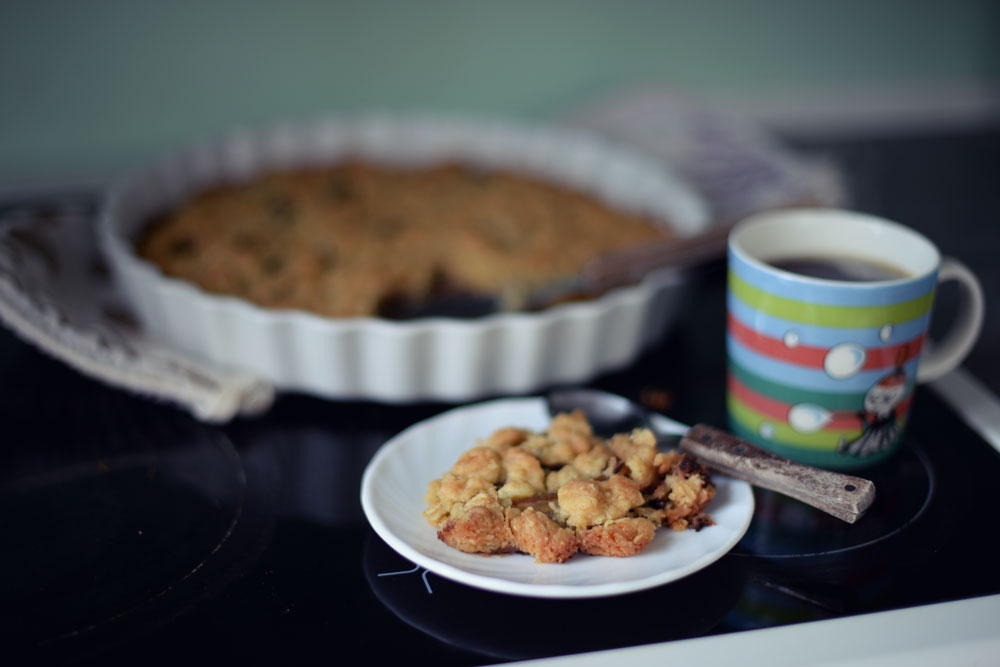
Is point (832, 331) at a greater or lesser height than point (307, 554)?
greater

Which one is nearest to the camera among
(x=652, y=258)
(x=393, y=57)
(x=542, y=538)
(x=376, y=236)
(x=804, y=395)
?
(x=542, y=538)

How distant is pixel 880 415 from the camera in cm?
66

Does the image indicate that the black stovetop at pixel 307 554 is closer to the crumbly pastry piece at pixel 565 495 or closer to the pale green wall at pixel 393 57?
the crumbly pastry piece at pixel 565 495

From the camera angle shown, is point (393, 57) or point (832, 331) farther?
point (393, 57)

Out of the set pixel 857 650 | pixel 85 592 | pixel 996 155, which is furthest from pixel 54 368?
pixel 996 155

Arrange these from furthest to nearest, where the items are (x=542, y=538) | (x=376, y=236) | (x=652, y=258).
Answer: (x=376, y=236) < (x=652, y=258) < (x=542, y=538)

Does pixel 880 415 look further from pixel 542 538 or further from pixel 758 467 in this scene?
pixel 542 538

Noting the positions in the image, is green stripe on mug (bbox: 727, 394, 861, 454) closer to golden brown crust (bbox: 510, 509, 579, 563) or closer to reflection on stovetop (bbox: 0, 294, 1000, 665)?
reflection on stovetop (bbox: 0, 294, 1000, 665)

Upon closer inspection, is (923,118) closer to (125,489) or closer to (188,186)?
(188,186)

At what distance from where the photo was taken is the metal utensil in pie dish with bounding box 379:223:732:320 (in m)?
0.82

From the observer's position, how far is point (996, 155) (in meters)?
1.48

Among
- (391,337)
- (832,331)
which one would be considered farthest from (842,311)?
(391,337)

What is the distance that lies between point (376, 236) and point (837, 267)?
1.57 feet

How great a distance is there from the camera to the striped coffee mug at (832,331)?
63cm
